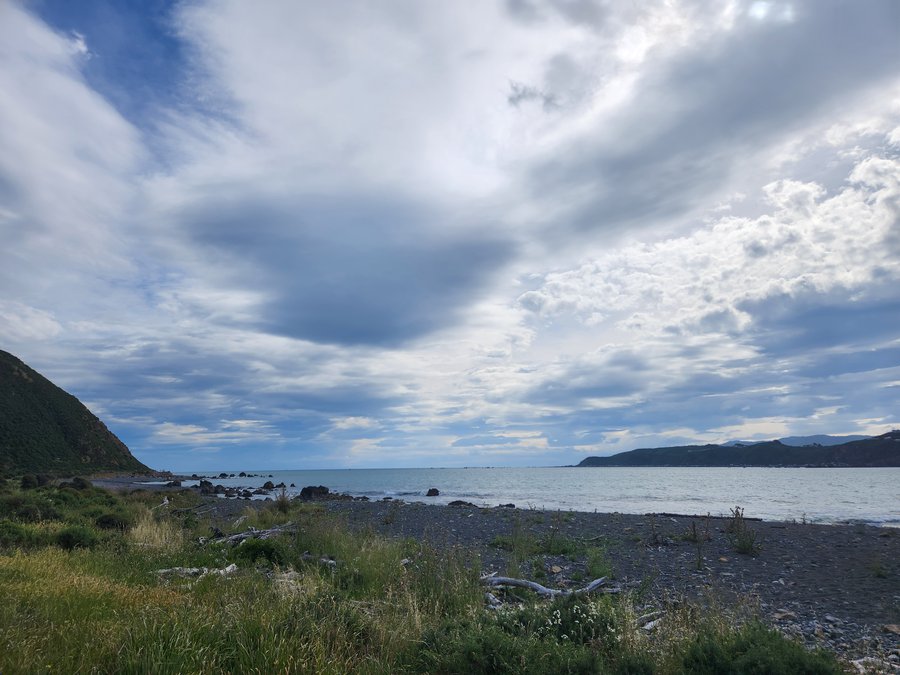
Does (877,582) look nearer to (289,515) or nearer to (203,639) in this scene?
(203,639)

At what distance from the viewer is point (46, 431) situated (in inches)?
3162

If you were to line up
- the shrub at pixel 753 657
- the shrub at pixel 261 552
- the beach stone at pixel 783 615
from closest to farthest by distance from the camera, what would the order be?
the shrub at pixel 753 657 < the beach stone at pixel 783 615 < the shrub at pixel 261 552

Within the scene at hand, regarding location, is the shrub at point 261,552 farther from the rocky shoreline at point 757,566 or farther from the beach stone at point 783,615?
the beach stone at point 783,615

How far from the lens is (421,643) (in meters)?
5.78

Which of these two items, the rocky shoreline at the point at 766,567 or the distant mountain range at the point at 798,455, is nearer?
the rocky shoreline at the point at 766,567

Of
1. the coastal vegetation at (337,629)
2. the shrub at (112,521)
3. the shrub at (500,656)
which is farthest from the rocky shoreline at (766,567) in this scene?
the shrub at (112,521)

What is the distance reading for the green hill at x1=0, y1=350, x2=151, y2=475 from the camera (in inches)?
2798

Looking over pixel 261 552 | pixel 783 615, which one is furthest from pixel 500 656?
pixel 261 552

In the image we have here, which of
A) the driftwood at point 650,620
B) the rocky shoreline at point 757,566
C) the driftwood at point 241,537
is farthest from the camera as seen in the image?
the driftwood at point 241,537

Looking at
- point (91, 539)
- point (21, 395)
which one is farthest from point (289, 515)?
point (21, 395)

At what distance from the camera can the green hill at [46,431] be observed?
71.1 metres

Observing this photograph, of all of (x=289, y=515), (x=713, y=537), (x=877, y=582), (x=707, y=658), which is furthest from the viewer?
(x=289, y=515)

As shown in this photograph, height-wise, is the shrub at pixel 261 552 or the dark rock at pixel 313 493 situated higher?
the shrub at pixel 261 552

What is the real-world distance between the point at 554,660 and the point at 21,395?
339ft
